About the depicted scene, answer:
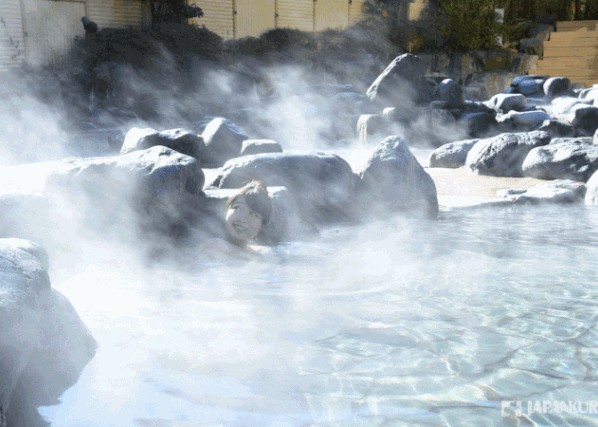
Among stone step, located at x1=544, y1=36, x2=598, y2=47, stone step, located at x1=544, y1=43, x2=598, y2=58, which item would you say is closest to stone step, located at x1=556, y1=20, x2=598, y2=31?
stone step, located at x1=544, y1=36, x2=598, y2=47

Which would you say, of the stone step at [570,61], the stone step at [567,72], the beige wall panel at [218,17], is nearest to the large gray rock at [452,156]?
the beige wall panel at [218,17]

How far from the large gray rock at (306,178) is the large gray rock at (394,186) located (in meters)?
0.26

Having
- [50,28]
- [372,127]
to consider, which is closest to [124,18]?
[50,28]

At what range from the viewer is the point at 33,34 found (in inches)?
803

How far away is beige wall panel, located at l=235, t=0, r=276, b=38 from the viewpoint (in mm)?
25875

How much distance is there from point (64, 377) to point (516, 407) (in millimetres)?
1830

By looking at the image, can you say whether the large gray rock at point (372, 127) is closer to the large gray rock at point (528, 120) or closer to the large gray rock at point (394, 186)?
the large gray rock at point (528, 120)

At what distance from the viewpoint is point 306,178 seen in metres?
7.20

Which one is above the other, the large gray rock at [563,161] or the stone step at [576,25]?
the stone step at [576,25]

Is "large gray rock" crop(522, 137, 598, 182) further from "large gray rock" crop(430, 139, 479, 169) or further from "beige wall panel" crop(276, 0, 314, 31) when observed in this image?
"beige wall panel" crop(276, 0, 314, 31)

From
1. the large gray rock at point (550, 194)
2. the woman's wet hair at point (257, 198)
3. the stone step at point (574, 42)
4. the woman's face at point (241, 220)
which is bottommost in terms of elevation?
the large gray rock at point (550, 194)

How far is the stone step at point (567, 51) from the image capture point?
2661 cm

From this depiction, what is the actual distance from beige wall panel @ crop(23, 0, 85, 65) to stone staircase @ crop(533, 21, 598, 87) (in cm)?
1708

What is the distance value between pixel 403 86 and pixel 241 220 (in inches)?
546
